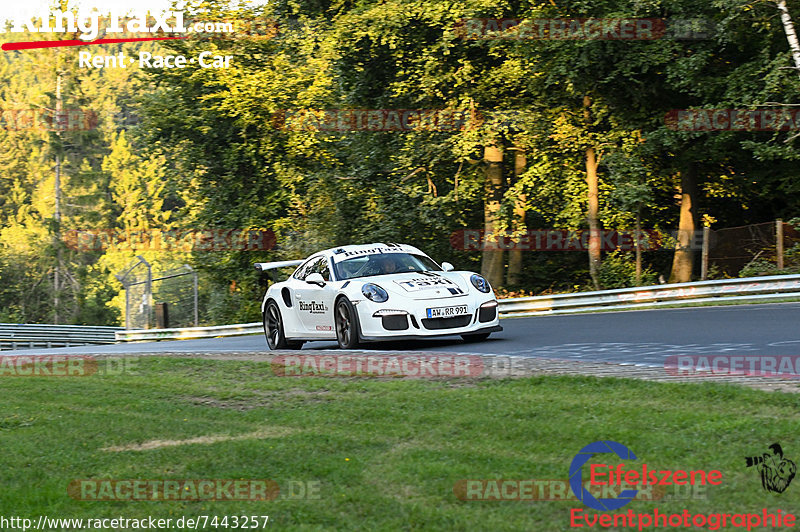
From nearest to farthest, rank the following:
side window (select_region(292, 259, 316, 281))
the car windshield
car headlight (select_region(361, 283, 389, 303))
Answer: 1. car headlight (select_region(361, 283, 389, 303))
2. the car windshield
3. side window (select_region(292, 259, 316, 281))

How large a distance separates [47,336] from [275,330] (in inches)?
1129

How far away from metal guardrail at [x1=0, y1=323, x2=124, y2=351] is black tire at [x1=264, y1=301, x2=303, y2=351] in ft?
86.7

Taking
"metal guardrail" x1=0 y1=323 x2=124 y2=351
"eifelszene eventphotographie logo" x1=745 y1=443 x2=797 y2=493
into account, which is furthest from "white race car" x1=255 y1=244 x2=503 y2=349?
"metal guardrail" x1=0 y1=323 x2=124 y2=351

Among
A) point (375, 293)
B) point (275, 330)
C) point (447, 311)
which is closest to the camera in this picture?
point (447, 311)

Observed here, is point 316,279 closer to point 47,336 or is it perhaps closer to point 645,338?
point 645,338

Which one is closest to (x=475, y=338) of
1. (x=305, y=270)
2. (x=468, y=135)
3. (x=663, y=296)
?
(x=305, y=270)

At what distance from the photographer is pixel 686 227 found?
1201 inches

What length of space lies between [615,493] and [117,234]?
94.2 meters

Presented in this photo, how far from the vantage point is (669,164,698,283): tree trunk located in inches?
1164

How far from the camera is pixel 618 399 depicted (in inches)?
339

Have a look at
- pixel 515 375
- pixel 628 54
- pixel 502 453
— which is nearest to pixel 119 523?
pixel 502 453

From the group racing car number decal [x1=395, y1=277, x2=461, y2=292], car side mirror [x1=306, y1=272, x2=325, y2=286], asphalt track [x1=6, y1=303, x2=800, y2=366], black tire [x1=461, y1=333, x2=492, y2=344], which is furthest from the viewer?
car side mirror [x1=306, y1=272, x2=325, y2=286]

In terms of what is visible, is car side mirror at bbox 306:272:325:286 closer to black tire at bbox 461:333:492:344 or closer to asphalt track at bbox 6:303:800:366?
asphalt track at bbox 6:303:800:366

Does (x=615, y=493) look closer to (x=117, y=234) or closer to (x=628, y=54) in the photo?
(x=628, y=54)
